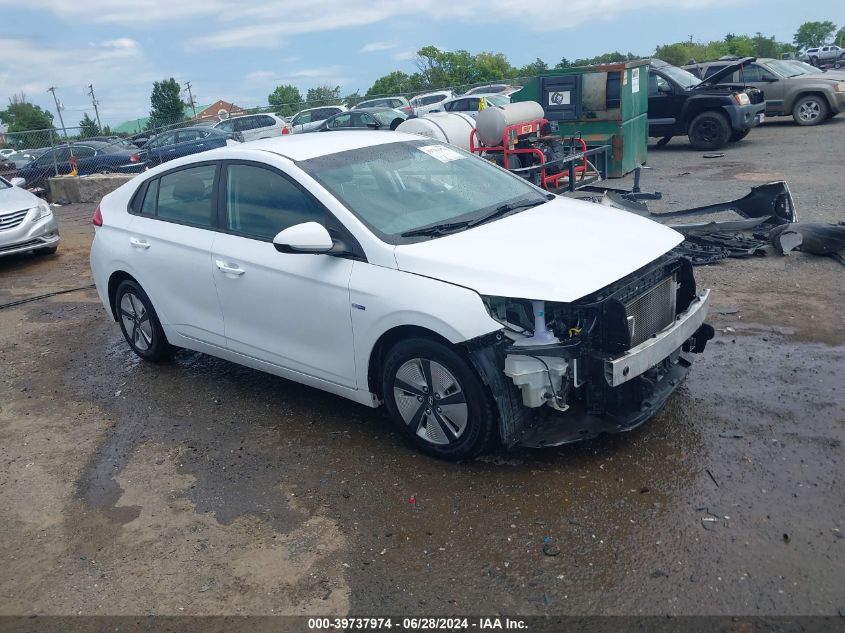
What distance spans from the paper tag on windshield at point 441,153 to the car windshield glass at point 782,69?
16770mm

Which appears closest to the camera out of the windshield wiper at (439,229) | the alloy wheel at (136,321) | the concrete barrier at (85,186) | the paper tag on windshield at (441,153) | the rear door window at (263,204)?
the windshield wiper at (439,229)

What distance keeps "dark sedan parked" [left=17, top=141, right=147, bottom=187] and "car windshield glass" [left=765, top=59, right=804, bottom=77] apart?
16.3 m

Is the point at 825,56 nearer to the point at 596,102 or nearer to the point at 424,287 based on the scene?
the point at 596,102

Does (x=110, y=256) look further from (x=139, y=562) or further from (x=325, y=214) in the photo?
(x=139, y=562)

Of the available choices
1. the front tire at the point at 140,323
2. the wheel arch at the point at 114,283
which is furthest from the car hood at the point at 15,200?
the front tire at the point at 140,323

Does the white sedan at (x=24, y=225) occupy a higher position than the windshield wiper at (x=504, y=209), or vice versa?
the windshield wiper at (x=504, y=209)

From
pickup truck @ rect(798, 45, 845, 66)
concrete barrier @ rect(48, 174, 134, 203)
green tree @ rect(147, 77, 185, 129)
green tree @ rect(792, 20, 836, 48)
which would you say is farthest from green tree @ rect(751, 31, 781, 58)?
concrete barrier @ rect(48, 174, 134, 203)

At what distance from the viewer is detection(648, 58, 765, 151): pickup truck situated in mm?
16312

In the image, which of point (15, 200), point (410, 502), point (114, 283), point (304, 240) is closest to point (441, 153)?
point (304, 240)

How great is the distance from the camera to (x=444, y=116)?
1105cm

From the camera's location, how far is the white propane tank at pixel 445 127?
10.5 metres

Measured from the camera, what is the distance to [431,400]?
4227 millimetres

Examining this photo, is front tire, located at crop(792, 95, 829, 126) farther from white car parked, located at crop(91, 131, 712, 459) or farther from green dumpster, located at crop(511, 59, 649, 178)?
white car parked, located at crop(91, 131, 712, 459)

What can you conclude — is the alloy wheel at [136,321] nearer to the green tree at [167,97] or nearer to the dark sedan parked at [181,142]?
the dark sedan parked at [181,142]
